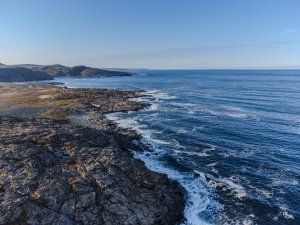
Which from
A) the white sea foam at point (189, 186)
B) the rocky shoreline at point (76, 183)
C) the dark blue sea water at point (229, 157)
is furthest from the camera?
the dark blue sea water at point (229, 157)

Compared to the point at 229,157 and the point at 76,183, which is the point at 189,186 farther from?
the point at 76,183

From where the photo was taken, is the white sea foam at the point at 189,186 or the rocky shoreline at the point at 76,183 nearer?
the rocky shoreline at the point at 76,183

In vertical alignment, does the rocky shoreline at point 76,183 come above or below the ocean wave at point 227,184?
above

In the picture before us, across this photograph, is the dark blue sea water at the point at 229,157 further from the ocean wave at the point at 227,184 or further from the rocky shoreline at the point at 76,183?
the rocky shoreline at the point at 76,183

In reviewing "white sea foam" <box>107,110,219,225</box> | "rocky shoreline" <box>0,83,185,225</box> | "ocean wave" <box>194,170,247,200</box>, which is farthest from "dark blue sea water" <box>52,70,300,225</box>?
"rocky shoreline" <box>0,83,185,225</box>

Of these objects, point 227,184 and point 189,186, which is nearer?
point 189,186

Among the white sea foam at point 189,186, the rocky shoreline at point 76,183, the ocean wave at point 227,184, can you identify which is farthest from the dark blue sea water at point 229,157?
the rocky shoreline at point 76,183

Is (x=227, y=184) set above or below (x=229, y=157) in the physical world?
below

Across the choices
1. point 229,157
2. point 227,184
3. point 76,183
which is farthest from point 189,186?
point 76,183

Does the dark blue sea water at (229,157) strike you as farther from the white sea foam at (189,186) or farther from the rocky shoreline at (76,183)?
the rocky shoreline at (76,183)

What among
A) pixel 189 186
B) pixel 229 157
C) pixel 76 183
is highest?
pixel 76 183

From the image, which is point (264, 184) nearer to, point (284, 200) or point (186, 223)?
point (284, 200)

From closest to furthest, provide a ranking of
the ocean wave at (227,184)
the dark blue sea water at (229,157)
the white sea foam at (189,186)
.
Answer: the white sea foam at (189,186) < the dark blue sea water at (229,157) < the ocean wave at (227,184)
